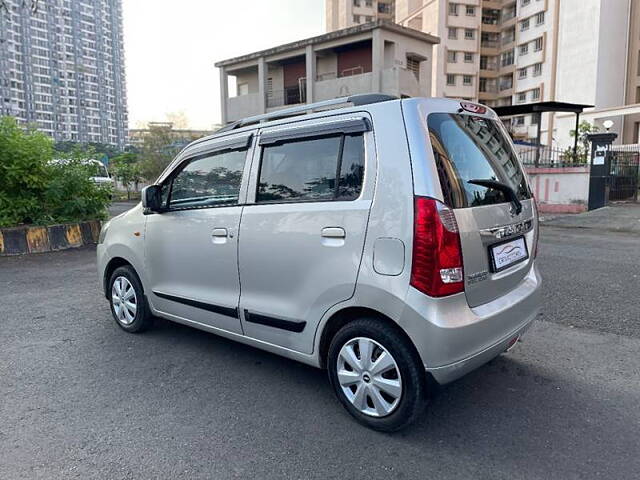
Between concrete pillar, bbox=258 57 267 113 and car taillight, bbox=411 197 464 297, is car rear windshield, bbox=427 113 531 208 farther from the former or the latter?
concrete pillar, bbox=258 57 267 113

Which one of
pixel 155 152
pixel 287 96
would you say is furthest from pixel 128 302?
pixel 287 96

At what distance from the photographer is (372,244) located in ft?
8.61

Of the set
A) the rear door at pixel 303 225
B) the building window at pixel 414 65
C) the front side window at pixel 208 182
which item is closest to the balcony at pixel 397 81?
the building window at pixel 414 65

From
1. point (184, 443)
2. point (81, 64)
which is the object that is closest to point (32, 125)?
point (184, 443)

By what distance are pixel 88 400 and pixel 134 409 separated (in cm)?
39

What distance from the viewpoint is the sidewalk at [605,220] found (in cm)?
1146

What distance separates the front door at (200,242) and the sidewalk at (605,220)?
10.8m

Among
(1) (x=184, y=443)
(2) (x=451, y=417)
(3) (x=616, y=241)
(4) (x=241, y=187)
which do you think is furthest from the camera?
(3) (x=616, y=241)

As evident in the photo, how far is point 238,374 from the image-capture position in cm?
357

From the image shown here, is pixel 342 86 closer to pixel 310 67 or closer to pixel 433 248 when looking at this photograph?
pixel 310 67

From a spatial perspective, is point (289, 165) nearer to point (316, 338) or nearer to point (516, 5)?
point (316, 338)

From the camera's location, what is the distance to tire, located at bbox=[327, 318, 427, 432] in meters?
2.58

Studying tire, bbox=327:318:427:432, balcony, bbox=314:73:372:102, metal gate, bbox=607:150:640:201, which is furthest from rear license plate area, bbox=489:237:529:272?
balcony, bbox=314:73:372:102

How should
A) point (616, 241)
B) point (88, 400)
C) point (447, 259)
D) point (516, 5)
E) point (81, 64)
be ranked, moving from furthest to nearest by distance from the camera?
point (81, 64), point (516, 5), point (616, 241), point (88, 400), point (447, 259)
